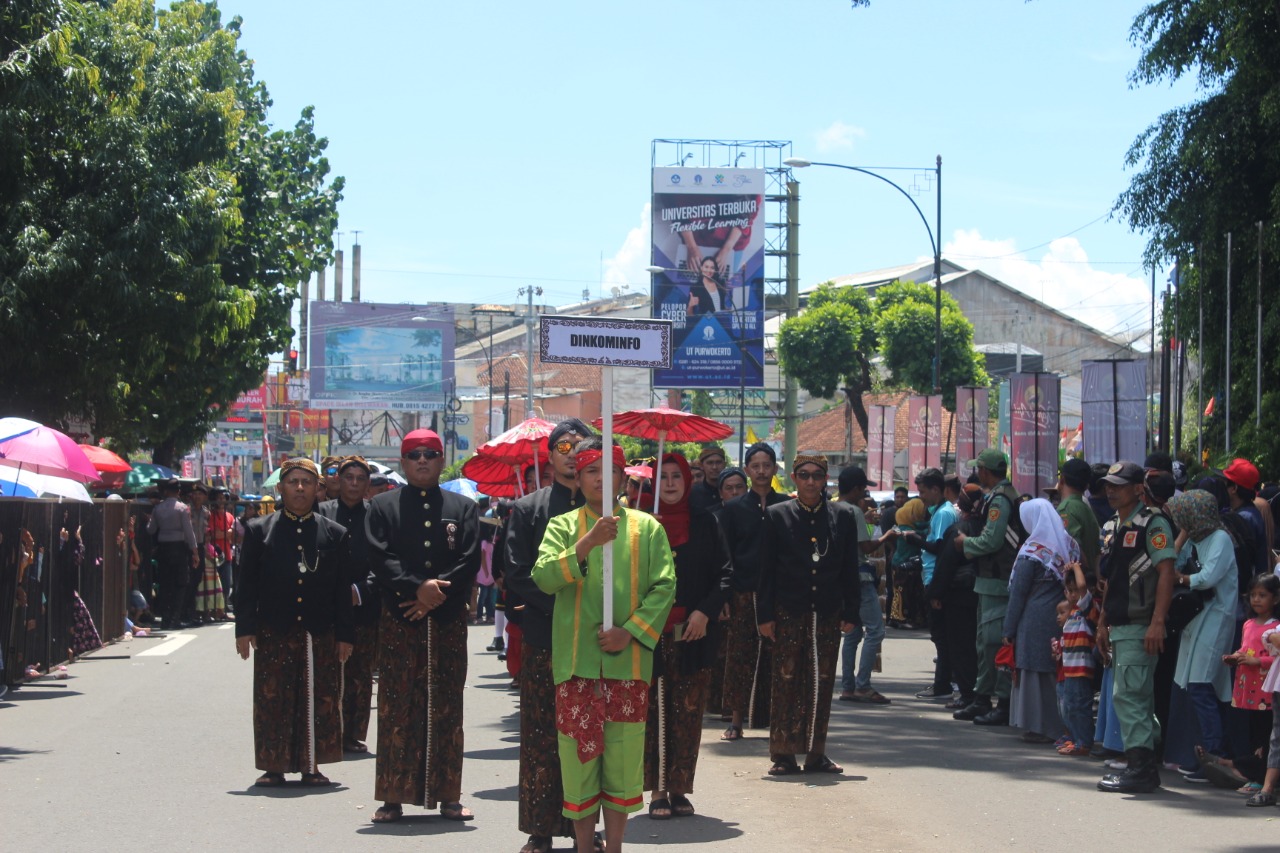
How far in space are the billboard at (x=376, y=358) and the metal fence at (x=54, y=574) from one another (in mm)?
43833

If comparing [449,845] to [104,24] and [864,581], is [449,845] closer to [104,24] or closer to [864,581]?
[864,581]

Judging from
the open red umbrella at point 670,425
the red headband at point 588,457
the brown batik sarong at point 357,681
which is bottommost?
the brown batik sarong at point 357,681

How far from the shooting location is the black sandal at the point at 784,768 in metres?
9.16

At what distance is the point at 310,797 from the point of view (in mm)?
8438

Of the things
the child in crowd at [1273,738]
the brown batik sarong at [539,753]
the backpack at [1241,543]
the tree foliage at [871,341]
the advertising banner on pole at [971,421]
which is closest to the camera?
the brown batik sarong at [539,753]

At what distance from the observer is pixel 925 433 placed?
29453 millimetres

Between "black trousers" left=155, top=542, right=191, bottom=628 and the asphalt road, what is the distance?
30.1 feet

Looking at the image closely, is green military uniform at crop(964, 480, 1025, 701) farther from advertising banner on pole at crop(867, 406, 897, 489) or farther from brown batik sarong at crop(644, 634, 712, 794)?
advertising banner on pole at crop(867, 406, 897, 489)

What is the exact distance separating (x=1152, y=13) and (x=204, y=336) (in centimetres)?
1458

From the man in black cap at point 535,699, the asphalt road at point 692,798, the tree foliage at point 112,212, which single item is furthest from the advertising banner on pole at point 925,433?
the man in black cap at point 535,699

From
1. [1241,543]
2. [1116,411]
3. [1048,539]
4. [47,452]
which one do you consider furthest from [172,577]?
[1241,543]

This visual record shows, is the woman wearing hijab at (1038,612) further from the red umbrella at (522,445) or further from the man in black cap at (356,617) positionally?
the man in black cap at (356,617)

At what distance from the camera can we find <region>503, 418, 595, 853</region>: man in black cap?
22.5 ft

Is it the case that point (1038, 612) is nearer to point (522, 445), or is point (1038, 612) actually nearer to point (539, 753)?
point (522, 445)
